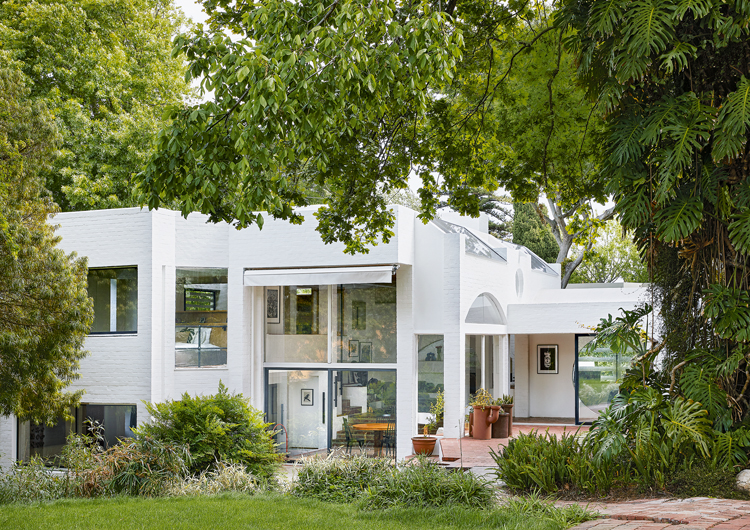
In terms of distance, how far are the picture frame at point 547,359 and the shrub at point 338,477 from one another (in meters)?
11.6

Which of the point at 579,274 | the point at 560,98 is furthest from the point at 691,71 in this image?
the point at 579,274

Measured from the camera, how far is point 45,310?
42.1ft

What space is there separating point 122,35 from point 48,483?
16952mm

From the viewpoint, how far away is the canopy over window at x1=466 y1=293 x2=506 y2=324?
657 inches

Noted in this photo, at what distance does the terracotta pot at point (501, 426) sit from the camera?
49.5 feet

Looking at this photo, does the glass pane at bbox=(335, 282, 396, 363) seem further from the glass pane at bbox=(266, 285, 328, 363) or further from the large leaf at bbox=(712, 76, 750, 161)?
the large leaf at bbox=(712, 76, 750, 161)

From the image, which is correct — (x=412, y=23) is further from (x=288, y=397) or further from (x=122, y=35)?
(x=122, y=35)

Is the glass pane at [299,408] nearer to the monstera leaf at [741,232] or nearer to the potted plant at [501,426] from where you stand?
the potted plant at [501,426]

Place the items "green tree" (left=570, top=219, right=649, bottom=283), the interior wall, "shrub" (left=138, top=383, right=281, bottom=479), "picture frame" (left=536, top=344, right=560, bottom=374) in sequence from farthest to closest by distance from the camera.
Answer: "green tree" (left=570, top=219, right=649, bottom=283) → "picture frame" (left=536, top=344, right=560, bottom=374) → the interior wall → "shrub" (left=138, top=383, right=281, bottom=479)

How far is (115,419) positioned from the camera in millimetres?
15500

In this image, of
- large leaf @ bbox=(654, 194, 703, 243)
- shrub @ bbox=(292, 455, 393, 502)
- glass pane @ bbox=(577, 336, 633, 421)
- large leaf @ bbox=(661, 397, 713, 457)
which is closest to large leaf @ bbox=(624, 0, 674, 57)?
large leaf @ bbox=(654, 194, 703, 243)

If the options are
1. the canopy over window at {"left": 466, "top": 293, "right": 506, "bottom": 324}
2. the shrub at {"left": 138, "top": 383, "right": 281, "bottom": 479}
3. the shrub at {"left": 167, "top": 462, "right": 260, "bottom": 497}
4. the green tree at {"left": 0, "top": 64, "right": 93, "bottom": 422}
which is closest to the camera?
the shrub at {"left": 167, "top": 462, "right": 260, "bottom": 497}

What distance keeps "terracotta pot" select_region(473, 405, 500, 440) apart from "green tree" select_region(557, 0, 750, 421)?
7.40 meters

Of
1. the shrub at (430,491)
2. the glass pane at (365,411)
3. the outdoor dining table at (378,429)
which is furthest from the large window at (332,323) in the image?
the shrub at (430,491)
